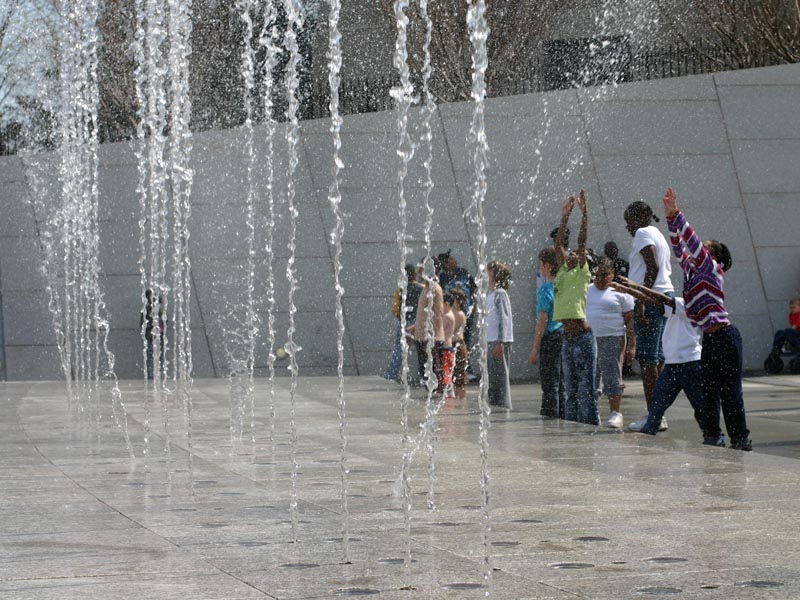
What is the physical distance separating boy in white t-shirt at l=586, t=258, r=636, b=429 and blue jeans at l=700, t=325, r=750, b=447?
127 cm

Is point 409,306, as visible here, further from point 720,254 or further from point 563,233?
point 720,254

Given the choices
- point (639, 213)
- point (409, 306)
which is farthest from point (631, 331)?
point (409, 306)

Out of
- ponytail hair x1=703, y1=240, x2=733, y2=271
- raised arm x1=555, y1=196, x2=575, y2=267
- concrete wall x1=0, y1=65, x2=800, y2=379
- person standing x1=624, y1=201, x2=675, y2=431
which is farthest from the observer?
concrete wall x1=0, y1=65, x2=800, y2=379

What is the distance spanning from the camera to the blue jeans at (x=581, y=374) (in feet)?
36.2

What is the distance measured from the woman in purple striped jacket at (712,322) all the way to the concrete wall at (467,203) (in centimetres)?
854

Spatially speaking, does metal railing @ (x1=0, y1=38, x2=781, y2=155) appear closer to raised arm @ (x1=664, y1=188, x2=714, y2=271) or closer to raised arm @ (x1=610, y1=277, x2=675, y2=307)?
raised arm @ (x1=610, y1=277, x2=675, y2=307)

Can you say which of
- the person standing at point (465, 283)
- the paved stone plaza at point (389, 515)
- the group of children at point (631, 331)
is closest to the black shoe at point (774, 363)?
the person standing at point (465, 283)

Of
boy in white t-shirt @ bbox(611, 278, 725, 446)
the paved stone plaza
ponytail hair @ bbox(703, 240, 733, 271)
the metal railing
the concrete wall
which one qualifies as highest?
the metal railing

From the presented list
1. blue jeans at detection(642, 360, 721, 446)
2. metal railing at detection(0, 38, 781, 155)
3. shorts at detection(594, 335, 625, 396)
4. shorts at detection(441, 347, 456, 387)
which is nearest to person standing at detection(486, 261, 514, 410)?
shorts at detection(441, 347, 456, 387)

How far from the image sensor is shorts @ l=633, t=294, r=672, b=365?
11367mm

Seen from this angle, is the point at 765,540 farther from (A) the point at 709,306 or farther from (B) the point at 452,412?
A: (B) the point at 452,412

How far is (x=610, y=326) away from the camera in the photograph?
10.9 m

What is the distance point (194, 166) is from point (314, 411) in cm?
766

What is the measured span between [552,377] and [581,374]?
0.74 m
